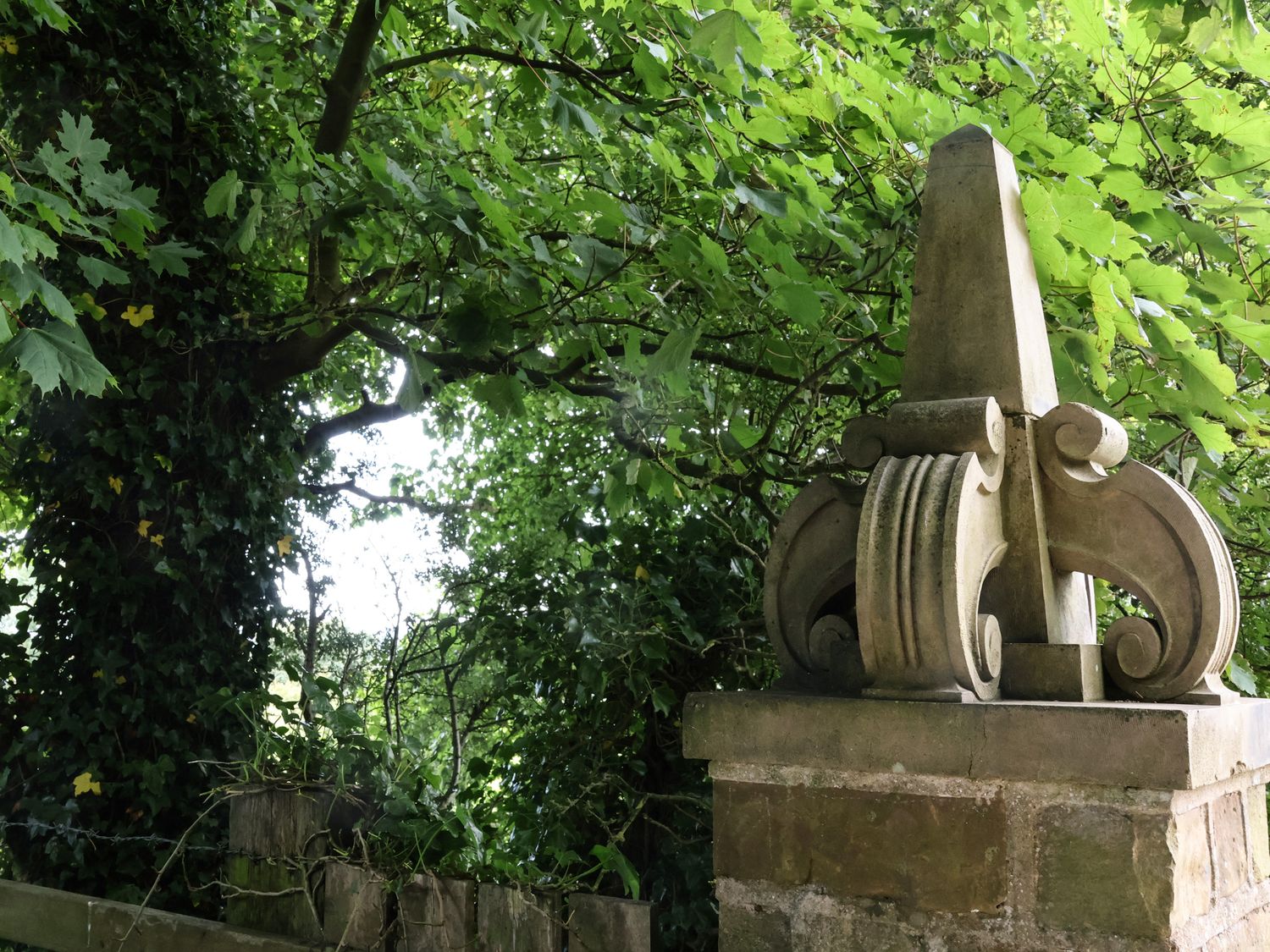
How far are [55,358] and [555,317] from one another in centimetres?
156

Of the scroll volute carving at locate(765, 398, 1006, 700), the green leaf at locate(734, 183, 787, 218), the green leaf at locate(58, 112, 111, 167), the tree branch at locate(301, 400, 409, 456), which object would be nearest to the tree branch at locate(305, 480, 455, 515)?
the tree branch at locate(301, 400, 409, 456)

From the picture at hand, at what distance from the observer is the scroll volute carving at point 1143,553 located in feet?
6.54

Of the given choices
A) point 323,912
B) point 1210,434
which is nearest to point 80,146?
point 323,912

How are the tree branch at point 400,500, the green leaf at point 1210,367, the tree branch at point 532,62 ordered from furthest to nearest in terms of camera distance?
the tree branch at point 400,500 < the tree branch at point 532,62 < the green leaf at point 1210,367

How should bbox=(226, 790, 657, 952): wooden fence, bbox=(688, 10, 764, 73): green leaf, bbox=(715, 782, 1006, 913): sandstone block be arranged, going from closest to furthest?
bbox=(715, 782, 1006, 913): sandstone block
bbox=(688, 10, 764, 73): green leaf
bbox=(226, 790, 657, 952): wooden fence

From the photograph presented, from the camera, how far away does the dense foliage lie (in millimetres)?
3070

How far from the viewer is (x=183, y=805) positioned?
4543 mm

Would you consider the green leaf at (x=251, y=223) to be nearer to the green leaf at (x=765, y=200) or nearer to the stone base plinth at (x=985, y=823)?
the green leaf at (x=765, y=200)

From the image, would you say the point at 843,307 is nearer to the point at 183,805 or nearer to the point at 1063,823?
the point at 1063,823

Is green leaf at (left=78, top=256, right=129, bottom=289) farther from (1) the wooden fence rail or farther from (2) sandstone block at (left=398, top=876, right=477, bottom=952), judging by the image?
(2) sandstone block at (left=398, top=876, right=477, bottom=952)

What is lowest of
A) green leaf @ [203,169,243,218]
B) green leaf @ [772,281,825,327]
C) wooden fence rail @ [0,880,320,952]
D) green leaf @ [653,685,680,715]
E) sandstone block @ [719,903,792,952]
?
wooden fence rail @ [0,880,320,952]

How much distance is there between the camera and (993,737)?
1888 millimetres

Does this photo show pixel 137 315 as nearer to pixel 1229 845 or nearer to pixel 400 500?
pixel 400 500

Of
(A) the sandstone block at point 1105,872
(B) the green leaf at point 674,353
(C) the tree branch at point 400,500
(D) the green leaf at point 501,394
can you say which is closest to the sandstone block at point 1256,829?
(A) the sandstone block at point 1105,872
